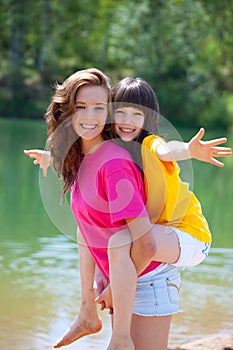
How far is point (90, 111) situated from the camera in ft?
9.30

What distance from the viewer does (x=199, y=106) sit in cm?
3123

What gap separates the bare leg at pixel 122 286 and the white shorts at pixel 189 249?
0.69ft

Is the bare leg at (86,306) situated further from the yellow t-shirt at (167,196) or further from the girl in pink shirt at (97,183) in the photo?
the yellow t-shirt at (167,196)

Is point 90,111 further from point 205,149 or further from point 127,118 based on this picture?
point 205,149

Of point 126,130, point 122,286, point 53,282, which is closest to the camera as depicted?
point 122,286

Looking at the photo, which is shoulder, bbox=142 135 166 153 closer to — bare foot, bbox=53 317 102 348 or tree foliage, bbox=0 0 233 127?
bare foot, bbox=53 317 102 348

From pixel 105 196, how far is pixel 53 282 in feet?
8.95

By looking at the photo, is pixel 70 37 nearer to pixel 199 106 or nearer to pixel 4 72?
pixel 4 72

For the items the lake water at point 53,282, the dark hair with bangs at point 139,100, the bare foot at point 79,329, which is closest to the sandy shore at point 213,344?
the lake water at point 53,282


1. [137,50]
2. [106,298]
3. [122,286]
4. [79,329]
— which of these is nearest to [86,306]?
[79,329]

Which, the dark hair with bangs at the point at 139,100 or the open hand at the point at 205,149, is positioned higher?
the dark hair with bangs at the point at 139,100

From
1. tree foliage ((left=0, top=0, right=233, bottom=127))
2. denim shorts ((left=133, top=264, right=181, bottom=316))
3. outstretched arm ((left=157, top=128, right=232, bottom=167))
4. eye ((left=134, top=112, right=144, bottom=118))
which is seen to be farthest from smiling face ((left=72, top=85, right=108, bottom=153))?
tree foliage ((left=0, top=0, right=233, bottom=127))

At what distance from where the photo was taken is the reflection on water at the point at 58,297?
420cm

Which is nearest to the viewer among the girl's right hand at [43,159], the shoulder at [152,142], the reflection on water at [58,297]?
the shoulder at [152,142]
